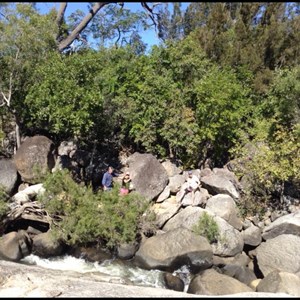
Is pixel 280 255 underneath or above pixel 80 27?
underneath

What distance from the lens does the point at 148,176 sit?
55.1 ft

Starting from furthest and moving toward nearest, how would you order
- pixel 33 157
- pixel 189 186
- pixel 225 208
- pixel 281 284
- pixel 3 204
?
pixel 33 157
pixel 189 186
pixel 225 208
pixel 3 204
pixel 281 284

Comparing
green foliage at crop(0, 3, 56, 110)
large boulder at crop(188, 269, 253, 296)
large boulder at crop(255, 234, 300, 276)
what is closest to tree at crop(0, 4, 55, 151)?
green foliage at crop(0, 3, 56, 110)

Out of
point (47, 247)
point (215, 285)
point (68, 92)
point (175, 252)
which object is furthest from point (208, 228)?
point (68, 92)

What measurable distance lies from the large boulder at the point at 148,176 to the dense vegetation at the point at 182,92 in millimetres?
1095

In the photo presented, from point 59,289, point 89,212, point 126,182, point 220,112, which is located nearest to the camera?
point 59,289

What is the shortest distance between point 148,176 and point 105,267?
4.92 m

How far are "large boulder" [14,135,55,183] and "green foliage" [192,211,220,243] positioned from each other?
268 inches

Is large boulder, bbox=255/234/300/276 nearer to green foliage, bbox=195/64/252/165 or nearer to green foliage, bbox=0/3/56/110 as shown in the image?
green foliage, bbox=195/64/252/165

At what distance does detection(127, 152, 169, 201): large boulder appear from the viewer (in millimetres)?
16547

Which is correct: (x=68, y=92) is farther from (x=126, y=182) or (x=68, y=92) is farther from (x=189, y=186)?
(x=189, y=186)

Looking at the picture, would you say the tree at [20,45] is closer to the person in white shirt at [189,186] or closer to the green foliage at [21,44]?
the green foliage at [21,44]

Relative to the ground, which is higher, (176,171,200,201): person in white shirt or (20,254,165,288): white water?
(176,171,200,201): person in white shirt

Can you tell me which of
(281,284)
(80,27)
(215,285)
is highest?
(80,27)
